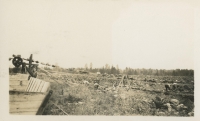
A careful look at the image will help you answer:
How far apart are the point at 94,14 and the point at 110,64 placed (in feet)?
0.75

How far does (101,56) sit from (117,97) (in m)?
0.19

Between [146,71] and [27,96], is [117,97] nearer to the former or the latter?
[146,71]

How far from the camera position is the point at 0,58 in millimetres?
1002

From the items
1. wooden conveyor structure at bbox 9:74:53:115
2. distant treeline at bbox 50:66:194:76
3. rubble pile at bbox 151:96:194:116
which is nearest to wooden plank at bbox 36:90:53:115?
wooden conveyor structure at bbox 9:74:53:115

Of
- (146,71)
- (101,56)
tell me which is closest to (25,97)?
(101,56)

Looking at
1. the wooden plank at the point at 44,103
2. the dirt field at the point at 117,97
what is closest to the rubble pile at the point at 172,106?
the dirt field at the point at 117,97

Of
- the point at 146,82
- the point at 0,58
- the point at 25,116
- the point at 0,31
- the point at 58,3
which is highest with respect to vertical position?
the point at 58,3

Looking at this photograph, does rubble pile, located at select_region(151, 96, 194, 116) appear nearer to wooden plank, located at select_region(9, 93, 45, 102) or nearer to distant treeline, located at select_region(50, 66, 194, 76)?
distant treeline, located at select_region(50, 66, 194, 76)

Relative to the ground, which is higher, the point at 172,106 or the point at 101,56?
the point at 101,56

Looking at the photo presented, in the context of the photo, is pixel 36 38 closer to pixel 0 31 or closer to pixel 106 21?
pixel 0 31

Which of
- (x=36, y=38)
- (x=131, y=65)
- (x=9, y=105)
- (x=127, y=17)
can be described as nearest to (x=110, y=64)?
(x=131, y=65)

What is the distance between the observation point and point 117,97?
1001mm

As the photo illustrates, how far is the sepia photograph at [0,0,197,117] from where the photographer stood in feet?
3.27

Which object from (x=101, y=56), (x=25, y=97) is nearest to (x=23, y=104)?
(x=25, y=97)
